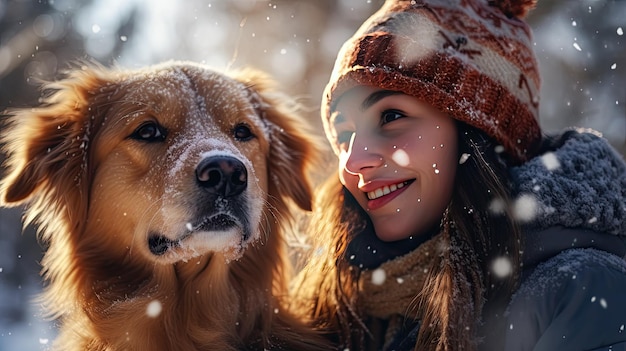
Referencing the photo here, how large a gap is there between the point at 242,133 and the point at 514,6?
4.47ft

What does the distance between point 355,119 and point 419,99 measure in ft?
1.06

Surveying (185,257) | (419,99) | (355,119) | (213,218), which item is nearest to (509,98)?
(419,99)

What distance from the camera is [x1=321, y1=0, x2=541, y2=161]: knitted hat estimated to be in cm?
243

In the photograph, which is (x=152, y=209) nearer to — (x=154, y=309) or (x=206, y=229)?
(x=206, y=229)

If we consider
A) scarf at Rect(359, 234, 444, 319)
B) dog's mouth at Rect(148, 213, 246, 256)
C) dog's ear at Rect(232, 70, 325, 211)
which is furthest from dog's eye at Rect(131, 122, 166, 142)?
scarf at Rect(359, 234, 444, 319)

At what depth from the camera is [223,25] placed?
745 centimetres

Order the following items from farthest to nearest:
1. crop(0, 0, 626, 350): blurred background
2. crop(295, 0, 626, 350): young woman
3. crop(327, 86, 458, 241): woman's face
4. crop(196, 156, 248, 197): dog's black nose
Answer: crop(0, 0, 626, 350): blurred background, crop(327, 86, 458, 241): woman's face, crop(196, 156, 248, 197): dog's black nose, crop(295, 0, 626, 350): young woman

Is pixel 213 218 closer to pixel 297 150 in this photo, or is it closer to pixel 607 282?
pixel 297 150

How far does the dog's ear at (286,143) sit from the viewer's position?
308 centimetres

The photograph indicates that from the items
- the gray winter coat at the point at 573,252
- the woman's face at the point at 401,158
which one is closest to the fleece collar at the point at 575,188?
the gray winter coat at the point at 573,252

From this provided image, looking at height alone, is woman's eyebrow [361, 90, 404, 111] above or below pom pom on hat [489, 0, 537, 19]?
below

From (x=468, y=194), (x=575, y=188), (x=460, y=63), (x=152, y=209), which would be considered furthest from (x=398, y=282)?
(x=152, y=209)

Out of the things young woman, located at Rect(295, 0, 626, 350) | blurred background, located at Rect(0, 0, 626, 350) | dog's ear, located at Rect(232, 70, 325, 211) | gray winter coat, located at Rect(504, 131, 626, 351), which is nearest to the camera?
gray winter coat, located at Rect(504, 131, 626, 351)

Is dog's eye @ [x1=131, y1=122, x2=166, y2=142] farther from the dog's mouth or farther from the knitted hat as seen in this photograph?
the knitted hat
